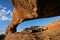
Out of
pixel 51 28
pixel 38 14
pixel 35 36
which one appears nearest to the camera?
pixel 38 14

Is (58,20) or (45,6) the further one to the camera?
(58,20)

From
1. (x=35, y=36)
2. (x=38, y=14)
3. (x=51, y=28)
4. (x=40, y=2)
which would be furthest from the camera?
(x=51, y=28)

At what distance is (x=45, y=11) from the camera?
9516 mm

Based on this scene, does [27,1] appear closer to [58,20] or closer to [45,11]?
[45,11]

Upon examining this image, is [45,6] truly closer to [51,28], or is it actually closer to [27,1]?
[27,1]

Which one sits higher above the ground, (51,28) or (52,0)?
(52,0)

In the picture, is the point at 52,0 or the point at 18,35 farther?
the point at 18,35

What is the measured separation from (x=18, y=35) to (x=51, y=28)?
311 centimetres

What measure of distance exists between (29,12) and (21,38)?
6.21m

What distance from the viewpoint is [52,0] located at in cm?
920

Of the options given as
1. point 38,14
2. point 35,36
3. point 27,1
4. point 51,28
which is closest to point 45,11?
point 38,14

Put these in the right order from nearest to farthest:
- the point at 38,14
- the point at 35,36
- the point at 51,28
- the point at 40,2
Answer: the point at 40,2 < the point at 38,14 < the point at 35,36 < the point at 51,28

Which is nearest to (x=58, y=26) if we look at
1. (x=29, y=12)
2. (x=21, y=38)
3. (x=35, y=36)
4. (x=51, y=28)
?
(x=51, y=28)

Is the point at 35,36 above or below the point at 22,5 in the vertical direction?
below
